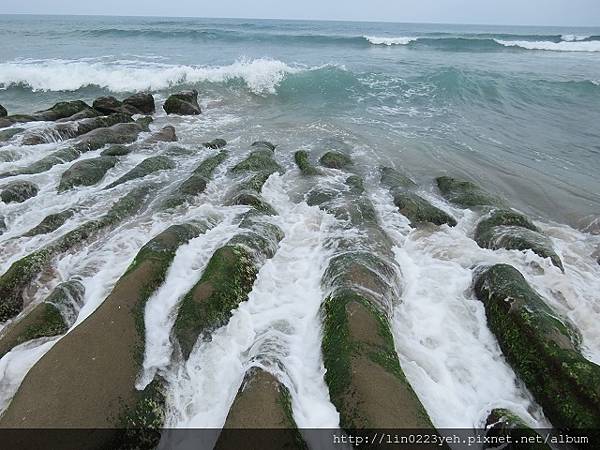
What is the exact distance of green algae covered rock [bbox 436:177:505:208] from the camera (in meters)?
10.3

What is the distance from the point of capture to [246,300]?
643cm

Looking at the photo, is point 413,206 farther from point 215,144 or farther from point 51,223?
point 51,223

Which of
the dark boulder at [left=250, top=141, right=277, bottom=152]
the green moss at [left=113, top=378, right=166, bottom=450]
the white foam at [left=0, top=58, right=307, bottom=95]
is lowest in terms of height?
the white foam at [left=0, top=58, right=307, bottom=95]

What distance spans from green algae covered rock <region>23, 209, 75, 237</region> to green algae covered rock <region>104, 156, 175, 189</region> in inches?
71.9

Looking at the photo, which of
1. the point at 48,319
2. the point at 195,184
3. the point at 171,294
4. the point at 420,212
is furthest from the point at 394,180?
the point at 48,319

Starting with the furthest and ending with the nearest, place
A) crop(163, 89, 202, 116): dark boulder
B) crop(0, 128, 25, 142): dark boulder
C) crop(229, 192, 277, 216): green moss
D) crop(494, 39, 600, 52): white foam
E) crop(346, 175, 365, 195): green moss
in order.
Result: crop(494, 39, 600, 52): white foam → crop(163, 89, 202, 116): dark boulder → crop(0, 128, 25, 142): dark boulder → crop(346, 175, 365, 195): green moss → crop(229, 192, 277, 216): green moss

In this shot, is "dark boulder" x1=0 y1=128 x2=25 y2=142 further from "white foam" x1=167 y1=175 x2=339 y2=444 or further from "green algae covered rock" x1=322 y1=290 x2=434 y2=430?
"green algae covered rock" x1=322 y1=290 x2=434 y2=430

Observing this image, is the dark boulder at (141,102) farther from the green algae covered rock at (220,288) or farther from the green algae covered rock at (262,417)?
the green algae covered rock at (262,417)

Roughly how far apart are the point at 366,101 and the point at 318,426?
21.4 metres

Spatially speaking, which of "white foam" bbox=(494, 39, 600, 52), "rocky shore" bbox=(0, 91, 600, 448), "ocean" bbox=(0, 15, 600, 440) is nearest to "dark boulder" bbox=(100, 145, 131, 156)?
"ocean" bbox=(0, 15, 600, 440)

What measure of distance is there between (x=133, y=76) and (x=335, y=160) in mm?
20203

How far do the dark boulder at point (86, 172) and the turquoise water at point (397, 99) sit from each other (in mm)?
6405

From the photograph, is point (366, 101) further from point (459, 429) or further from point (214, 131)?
point (459, 429)

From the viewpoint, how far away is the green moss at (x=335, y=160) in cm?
1270
